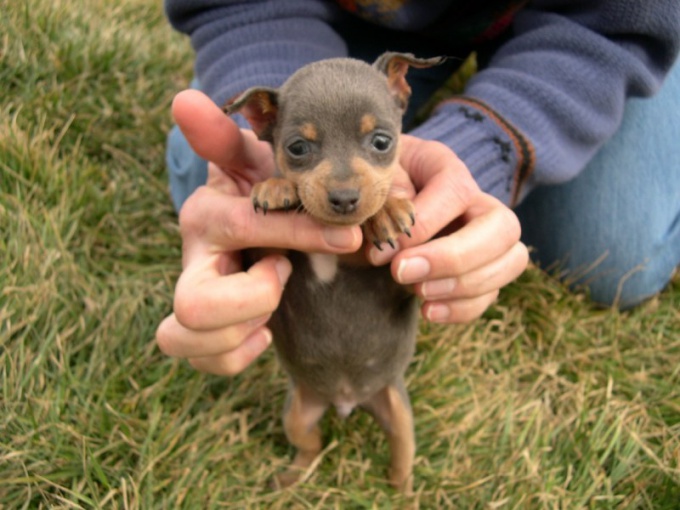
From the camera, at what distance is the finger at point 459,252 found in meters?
2.31

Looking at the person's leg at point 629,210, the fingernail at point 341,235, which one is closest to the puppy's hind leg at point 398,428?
the fingernail at point 341,235

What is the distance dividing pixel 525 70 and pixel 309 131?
1.50 m

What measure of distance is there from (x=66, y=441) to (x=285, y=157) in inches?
62.3

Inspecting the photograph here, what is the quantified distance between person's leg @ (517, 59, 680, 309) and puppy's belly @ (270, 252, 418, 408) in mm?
1653

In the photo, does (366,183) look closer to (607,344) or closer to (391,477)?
(391,477)

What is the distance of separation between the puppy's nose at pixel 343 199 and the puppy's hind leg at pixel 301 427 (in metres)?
1.15

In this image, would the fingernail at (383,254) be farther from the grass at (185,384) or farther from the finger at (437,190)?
the grass at (185,384)

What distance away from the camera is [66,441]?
2.77m

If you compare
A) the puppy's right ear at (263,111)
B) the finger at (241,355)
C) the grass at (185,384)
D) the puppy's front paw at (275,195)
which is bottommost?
the grass at (185,384)

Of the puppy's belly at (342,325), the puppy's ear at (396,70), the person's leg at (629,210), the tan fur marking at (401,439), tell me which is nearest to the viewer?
the puppy's ear at (396,70)

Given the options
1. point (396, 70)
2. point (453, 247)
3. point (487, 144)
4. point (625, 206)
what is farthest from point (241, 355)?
point (625, 206)

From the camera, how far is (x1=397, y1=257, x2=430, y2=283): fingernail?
90.6 inches

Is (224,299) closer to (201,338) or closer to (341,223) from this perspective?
(201,338)

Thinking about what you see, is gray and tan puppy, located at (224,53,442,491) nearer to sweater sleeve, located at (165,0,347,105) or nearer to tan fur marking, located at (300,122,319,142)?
tan fur marking, located at (300,122,319,142)
